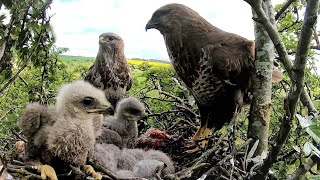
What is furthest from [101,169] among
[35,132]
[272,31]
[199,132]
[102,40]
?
[102,40]

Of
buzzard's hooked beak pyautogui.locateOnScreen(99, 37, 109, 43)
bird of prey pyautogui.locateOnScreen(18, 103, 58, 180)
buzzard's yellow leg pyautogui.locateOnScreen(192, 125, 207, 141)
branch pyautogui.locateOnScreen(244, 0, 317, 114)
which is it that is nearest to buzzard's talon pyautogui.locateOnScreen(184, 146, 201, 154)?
buzzard's yellow leg pyautogui.locateOnScreen(192, 125, 207, 141)

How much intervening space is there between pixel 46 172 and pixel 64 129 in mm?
283

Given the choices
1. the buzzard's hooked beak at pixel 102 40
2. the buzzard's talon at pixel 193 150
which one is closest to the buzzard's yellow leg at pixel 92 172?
the buzzard's talon at pixel 193 150

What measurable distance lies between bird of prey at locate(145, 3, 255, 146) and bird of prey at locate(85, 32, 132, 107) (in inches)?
34.1

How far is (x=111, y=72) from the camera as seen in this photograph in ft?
14.1

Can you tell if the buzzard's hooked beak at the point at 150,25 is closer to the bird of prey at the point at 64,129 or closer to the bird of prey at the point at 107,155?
the bird of prey at the point at 107,155

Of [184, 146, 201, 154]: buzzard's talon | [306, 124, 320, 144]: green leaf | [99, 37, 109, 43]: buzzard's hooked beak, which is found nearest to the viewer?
[306, 124, 320, 144]: green leaf

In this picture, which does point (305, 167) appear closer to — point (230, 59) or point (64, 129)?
point (230, 59)

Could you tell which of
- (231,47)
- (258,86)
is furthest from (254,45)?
(258,86)

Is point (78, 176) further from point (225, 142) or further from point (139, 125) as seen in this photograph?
point (139, 125)

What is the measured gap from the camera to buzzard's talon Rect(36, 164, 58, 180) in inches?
87.3

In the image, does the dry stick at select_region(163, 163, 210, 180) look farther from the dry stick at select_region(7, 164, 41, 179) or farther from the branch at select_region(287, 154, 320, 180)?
the dry stick at select_region(7, 164, 41, 179)

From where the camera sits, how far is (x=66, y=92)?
104 inches

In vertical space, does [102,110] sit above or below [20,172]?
above
